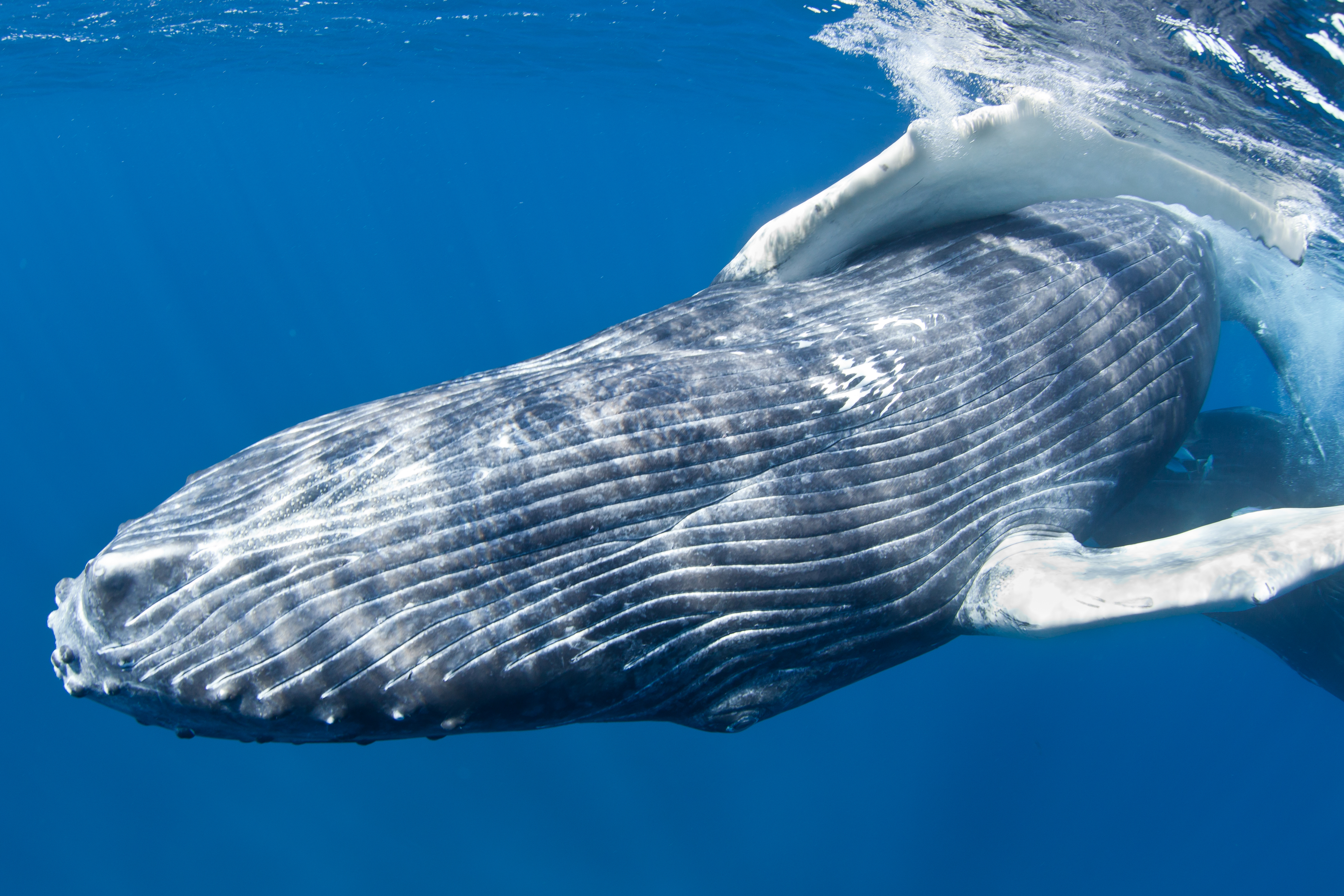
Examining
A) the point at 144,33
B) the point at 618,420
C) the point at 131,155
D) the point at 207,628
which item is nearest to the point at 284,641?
the point at 207,628

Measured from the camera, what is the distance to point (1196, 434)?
612 centimetres

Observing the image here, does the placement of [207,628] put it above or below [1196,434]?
above

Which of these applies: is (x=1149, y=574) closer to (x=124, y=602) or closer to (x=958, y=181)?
(x=958, y=181)

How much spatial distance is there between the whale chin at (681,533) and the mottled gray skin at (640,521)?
0.01 m

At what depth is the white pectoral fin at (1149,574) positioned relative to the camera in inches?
113

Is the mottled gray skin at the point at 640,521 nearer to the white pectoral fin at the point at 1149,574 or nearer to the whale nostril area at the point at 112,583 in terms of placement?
the whale nostril area at the point at 112,583

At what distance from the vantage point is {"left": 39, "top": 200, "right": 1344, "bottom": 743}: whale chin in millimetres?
2355

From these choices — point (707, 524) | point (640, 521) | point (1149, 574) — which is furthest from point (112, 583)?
point (1149, 574)

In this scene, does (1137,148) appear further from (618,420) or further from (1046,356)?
(618,420)

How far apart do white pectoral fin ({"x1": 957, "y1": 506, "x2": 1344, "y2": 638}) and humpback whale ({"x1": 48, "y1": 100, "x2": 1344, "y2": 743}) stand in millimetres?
14

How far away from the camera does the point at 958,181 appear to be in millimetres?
3908

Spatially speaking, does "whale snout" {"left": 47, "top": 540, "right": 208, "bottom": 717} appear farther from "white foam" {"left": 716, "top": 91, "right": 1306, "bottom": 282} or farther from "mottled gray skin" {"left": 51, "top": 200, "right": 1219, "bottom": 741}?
"white foam" {"left": 716, "top": 91, "right": 1306, "bottom": 282}

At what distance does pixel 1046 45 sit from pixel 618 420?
6.40 meters

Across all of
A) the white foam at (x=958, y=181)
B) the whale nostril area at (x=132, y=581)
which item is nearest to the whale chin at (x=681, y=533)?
the whale nostril area at (x=132, y=581)
